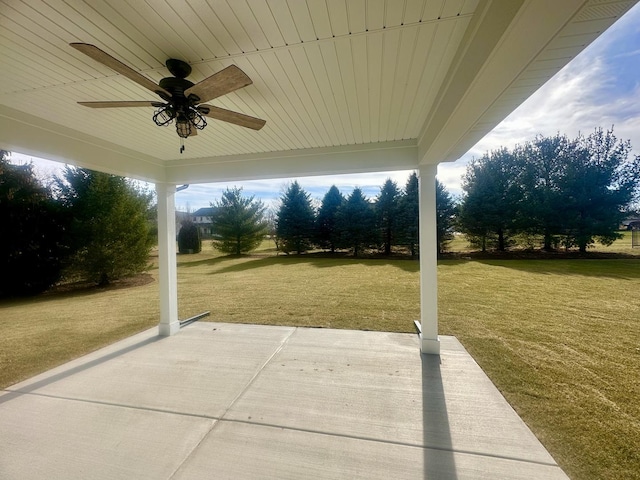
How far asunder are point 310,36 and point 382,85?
690mm

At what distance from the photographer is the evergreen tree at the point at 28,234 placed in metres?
6.66

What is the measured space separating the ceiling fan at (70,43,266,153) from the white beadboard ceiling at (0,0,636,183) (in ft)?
0.44

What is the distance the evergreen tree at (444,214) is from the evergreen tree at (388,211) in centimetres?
183

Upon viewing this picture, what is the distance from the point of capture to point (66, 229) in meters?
7.30

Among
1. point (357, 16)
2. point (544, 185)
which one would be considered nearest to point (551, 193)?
point (544, 185)

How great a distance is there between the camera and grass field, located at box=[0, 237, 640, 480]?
6.62ft

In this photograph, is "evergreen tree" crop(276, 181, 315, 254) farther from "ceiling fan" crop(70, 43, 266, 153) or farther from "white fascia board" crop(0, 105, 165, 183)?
"ceiling fan" crop(70, 43, 266, 153)

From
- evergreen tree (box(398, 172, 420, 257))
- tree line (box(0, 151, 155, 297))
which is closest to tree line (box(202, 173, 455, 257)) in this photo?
evergreen tree (box(398, 172, 420, 257))

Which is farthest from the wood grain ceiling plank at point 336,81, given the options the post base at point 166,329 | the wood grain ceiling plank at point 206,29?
the post base at point 166,329

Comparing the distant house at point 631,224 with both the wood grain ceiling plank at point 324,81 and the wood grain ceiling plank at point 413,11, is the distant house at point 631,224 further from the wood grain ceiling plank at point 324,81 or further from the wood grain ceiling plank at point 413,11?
the wood grain ceiling plank at point 413,11

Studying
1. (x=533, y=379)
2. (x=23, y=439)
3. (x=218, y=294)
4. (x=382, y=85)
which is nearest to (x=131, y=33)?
(x=382, y=85)

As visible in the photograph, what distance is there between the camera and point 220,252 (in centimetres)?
1446

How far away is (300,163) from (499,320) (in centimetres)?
394

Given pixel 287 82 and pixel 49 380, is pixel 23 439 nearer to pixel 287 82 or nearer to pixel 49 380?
pixel 49 380
